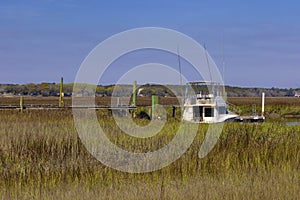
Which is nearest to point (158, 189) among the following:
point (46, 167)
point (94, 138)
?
point (46, 167)

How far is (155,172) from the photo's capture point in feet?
30.8

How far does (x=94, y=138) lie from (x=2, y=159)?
103 inches

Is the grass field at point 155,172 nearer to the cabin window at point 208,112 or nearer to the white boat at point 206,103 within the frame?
the white boat at point 206,103

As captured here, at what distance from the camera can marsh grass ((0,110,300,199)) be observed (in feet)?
25.1

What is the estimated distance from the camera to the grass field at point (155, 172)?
25.0ft

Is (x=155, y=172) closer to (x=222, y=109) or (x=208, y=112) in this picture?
(x=208, y=112)

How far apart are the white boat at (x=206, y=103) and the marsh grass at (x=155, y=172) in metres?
11.5

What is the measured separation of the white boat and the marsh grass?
1154cm

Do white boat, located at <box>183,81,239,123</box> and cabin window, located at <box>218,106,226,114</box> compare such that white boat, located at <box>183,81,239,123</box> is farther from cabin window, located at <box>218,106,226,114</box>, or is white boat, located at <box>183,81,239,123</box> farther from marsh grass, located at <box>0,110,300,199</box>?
marsh grass, located at <box>0,110,300,199</box>

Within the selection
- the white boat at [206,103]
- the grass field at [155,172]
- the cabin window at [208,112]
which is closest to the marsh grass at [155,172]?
the grass field at [155,172]

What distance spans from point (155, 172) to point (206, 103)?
644 inches

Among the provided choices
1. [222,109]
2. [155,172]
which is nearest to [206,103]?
[222,109]

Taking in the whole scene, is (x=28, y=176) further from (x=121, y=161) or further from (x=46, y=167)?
(x=121, y=161)

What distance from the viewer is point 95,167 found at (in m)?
9.59
